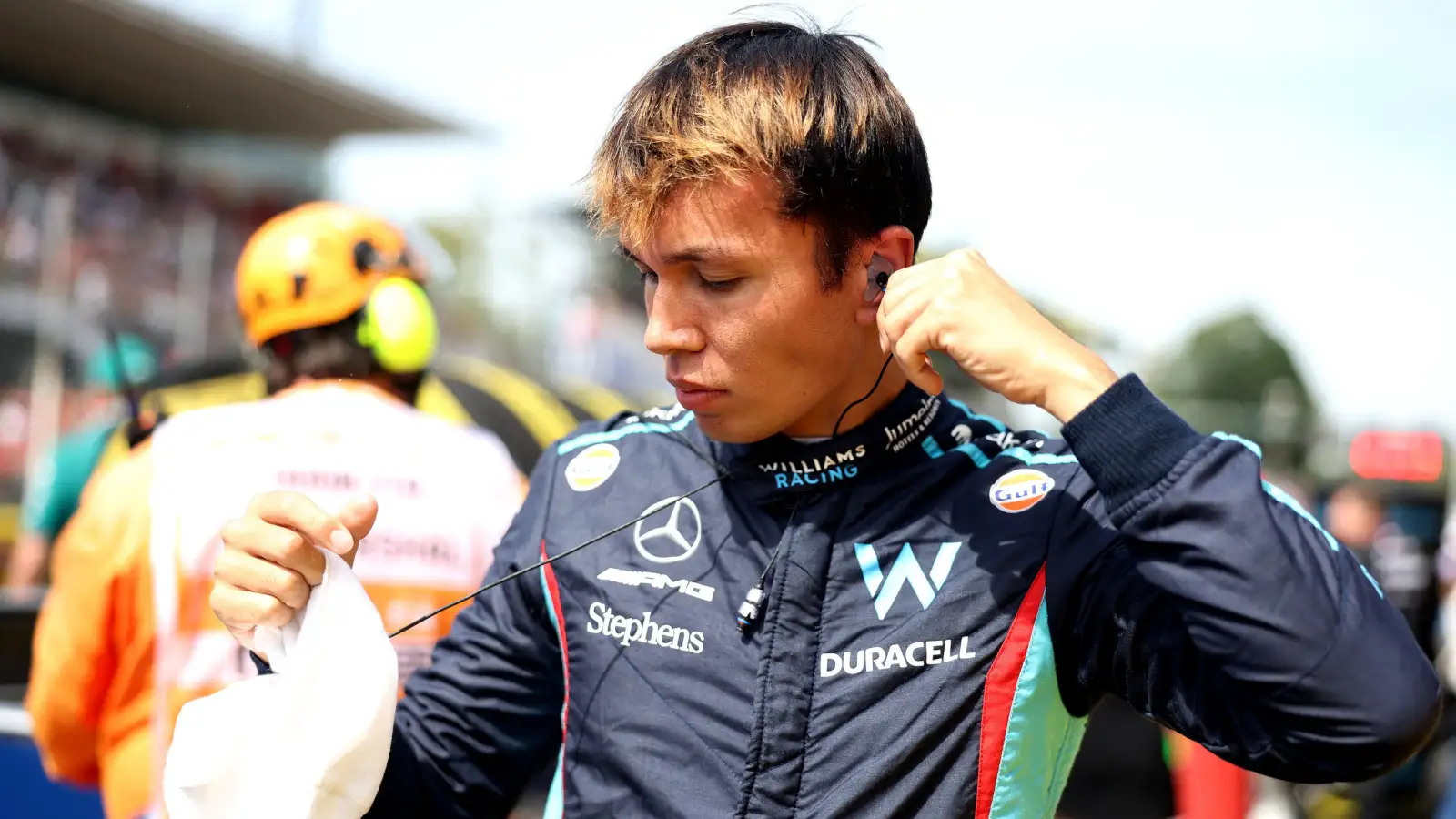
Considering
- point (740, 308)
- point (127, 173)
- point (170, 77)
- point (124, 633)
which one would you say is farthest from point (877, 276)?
point (170, 77)

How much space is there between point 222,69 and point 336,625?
16423 mm

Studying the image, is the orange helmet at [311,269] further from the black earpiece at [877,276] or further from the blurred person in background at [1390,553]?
the blurred person in background at [1390,553]

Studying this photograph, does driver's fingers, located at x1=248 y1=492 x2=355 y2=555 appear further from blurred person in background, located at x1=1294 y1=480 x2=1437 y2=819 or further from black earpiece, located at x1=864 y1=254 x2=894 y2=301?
blurred person in background, located at x1=1294 y1=480 x2=1437 y2=819

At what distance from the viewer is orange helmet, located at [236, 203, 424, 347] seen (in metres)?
3.16

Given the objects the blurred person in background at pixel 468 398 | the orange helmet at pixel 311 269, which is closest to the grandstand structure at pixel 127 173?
the blurred person in background at pixel 468 398

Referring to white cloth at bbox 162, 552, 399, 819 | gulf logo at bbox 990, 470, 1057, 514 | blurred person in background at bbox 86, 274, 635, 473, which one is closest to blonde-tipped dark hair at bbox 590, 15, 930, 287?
gulf logo at bbox 990, 470, 1057, 514

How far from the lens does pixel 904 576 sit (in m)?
1.57

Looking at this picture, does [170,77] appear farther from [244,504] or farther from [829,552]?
[829,552]

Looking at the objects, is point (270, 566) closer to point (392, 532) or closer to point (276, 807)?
point (276, 807)

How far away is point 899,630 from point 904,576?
0.23ft

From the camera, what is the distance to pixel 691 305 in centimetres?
159

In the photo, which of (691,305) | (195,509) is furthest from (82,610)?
(691,305)

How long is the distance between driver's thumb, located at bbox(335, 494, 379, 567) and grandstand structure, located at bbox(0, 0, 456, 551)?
9.22 metres

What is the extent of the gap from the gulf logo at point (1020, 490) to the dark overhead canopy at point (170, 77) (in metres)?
14.5
